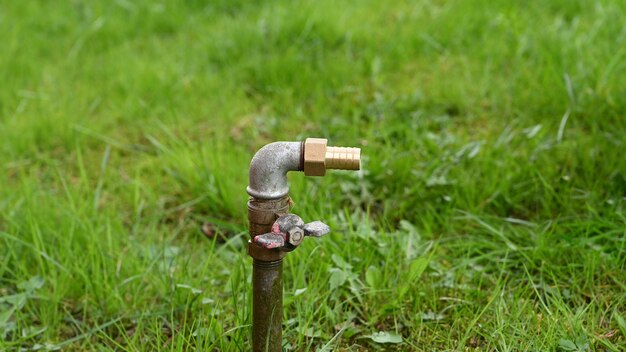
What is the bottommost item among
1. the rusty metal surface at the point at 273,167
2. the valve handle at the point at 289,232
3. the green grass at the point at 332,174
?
the green grass at the point at 332,174

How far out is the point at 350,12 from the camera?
15.4 feet

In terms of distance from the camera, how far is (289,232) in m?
1.82

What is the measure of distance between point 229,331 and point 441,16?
9.64 feet

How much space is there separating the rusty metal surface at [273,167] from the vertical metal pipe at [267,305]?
195mm

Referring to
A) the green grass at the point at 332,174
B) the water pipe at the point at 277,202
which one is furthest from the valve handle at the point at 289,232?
the green grass at the point at 332,174

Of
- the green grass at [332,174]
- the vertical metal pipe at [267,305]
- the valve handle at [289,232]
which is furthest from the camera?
the green grass at [332,174]

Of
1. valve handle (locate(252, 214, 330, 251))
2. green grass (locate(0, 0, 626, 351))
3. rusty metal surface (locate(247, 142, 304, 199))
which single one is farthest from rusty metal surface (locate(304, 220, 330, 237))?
green grass (locate(0, 0, 626, 351))

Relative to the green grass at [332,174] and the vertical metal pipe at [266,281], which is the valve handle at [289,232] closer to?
the vertical metal pipe at [266,281]

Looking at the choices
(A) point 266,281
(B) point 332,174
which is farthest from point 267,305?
(B) point 332,174

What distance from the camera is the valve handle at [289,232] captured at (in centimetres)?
181

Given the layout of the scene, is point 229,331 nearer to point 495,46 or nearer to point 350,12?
point 495,46

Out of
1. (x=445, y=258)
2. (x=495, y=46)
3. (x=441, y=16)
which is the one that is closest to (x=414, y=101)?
(x=495, y=46)

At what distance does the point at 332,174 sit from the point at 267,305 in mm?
1200

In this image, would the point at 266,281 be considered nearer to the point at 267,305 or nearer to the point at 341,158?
the point at 267,305
